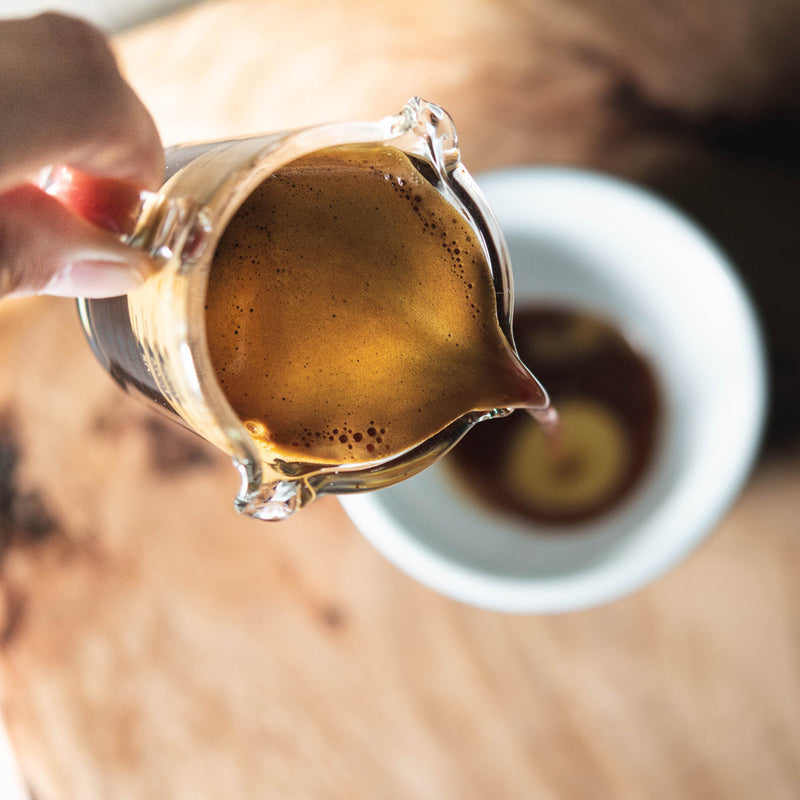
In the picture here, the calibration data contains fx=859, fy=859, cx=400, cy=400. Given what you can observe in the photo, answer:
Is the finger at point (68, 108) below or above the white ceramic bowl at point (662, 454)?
above

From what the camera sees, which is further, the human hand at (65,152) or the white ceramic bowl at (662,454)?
the white ceramic bowl at (662,454)

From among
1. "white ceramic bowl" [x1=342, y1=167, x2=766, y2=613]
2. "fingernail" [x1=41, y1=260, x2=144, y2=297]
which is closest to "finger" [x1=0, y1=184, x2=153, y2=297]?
"fingernail" [x1=41, y1=260, x2=144, y2=297]

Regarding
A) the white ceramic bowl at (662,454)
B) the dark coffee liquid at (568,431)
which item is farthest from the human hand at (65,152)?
the dark coffee liquid at (568,431)

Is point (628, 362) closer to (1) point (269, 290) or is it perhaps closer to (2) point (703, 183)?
(2) point (703, 183)

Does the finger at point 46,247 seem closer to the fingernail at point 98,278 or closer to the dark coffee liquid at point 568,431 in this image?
the fingernail at point 98,278

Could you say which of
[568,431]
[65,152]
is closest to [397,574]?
[568,431]

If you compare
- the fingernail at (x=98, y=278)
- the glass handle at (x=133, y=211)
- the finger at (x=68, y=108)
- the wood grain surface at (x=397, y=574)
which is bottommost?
the wood grain surface at (x=397, y=574)

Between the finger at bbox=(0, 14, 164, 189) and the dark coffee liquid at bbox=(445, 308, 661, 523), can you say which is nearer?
the finger at bbox=(0, 14, 164, 189)

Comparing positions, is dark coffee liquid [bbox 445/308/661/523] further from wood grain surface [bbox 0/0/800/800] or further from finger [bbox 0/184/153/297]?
finger [bbox 0/184/153/297]
